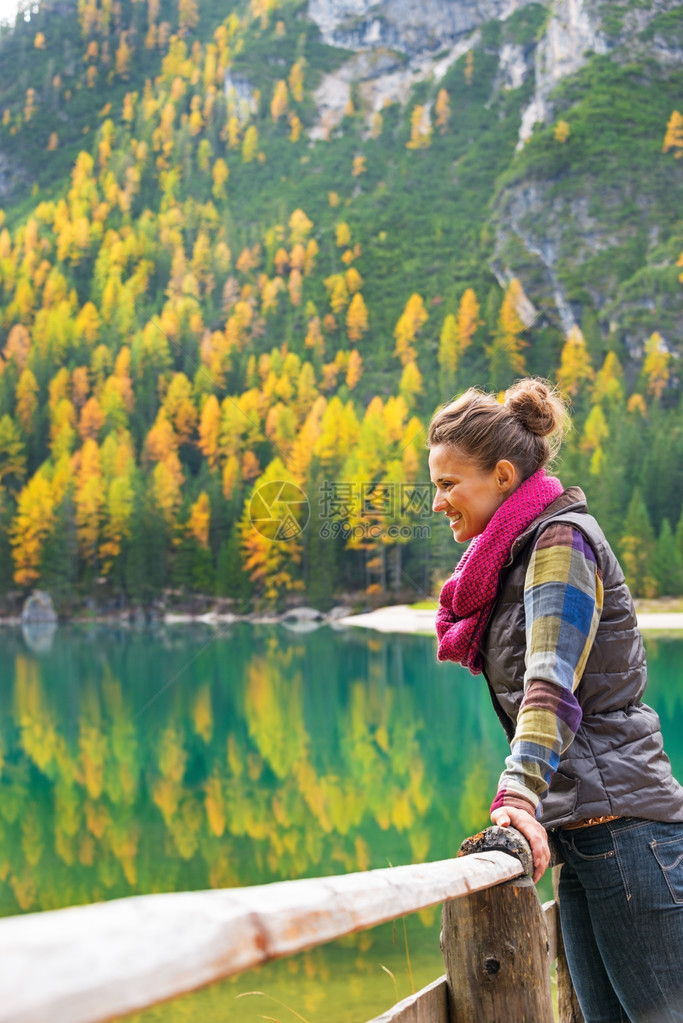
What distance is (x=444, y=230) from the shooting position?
58500 millimetres

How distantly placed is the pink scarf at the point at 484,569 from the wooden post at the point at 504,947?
0.29 m

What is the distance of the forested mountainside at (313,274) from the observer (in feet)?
123

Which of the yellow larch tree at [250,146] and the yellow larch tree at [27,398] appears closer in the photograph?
the yellow larch tree at [27,398]

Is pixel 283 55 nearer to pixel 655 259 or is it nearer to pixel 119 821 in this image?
pixel 655 259

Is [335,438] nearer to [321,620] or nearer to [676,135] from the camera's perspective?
[321,620]

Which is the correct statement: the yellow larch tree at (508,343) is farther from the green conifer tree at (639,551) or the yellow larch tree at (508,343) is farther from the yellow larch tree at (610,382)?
the green conifer tree at (639,551)

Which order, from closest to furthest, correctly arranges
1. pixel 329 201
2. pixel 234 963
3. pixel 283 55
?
pixel 234 963, pixel 329 201, pixel 283 55

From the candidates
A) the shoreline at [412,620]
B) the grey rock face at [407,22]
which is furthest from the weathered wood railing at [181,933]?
the grey rock face at [407,22]

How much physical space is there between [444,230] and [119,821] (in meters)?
53.8

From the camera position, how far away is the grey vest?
3.73 ft

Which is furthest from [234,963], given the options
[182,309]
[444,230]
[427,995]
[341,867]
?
[444,230]

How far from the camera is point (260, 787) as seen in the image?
10320 mm

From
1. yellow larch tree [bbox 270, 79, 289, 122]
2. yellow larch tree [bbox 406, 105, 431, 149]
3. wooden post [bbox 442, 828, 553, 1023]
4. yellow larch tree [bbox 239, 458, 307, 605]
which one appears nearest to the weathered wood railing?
wooden post [bbox 442, 828, 553, 1023]

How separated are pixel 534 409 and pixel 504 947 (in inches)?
26.3
